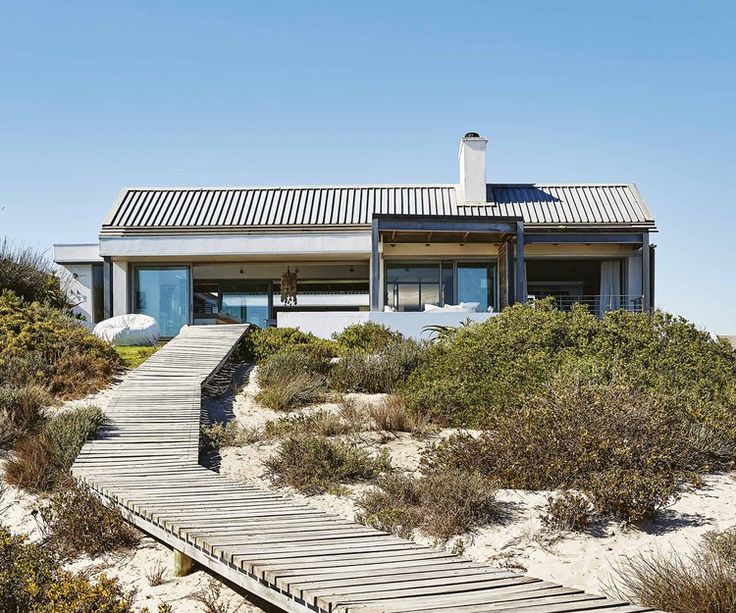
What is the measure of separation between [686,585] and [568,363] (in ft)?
19.8

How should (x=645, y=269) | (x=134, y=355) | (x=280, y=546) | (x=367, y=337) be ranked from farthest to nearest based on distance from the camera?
(x=645, y=269), (x=367, y=337), (x=134, y=355), (x=280, y=546)

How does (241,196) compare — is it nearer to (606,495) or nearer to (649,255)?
(649,255)

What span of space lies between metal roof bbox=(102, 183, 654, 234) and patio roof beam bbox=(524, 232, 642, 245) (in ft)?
1.04

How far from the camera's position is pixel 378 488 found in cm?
828

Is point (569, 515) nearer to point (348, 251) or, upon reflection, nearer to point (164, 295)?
point (348, 251)

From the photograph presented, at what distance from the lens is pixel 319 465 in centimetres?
871

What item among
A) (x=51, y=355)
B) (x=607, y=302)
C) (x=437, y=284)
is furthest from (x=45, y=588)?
(x=607, y=302)

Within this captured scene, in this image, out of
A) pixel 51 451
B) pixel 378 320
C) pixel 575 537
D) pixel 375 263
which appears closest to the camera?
pixel 575 537

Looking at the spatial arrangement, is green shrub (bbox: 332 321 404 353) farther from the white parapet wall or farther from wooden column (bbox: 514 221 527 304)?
wooden column (bbox: 514 221 527 304)

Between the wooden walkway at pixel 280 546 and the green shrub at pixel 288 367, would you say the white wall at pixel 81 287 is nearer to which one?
the green shrub at pixel 288 367

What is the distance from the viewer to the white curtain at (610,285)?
2191cm

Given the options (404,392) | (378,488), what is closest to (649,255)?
(404,392)

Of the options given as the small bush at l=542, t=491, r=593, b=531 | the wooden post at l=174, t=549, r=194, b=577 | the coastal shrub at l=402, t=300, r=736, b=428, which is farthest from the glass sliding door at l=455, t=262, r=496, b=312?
the wooden post at l=174, t=549, r=194, b=577

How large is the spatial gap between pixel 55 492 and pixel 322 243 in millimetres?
13498
